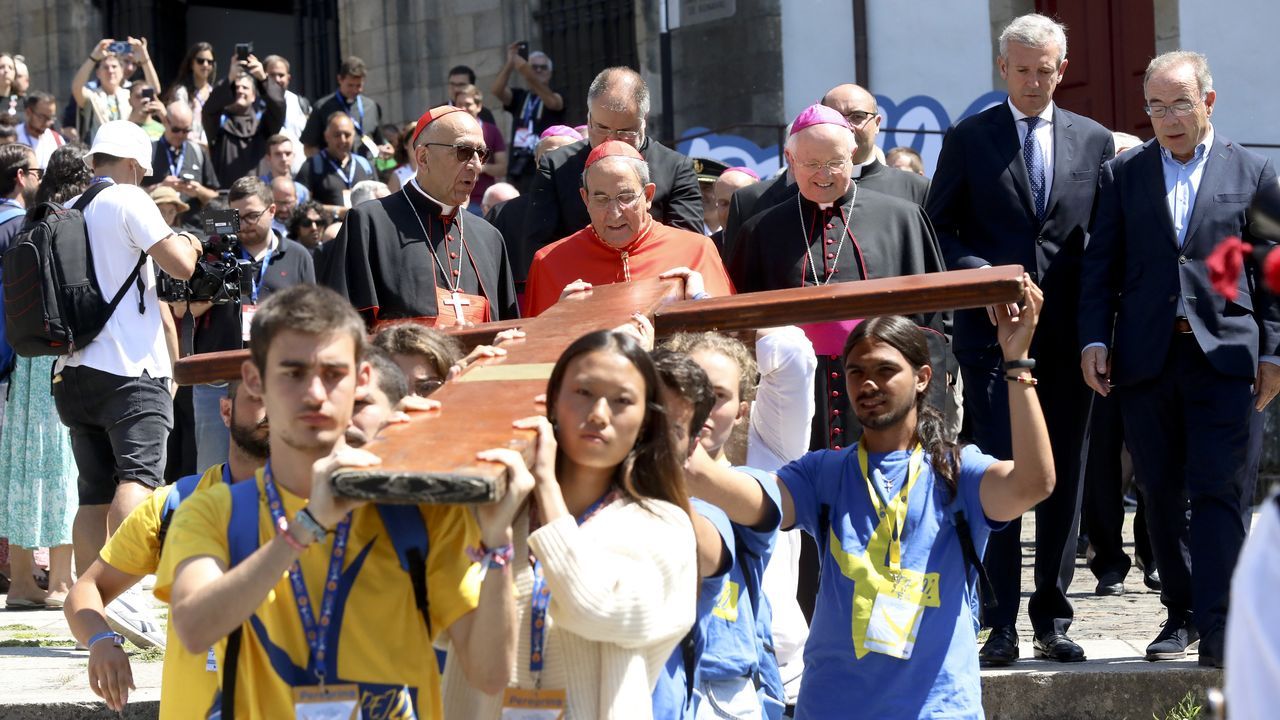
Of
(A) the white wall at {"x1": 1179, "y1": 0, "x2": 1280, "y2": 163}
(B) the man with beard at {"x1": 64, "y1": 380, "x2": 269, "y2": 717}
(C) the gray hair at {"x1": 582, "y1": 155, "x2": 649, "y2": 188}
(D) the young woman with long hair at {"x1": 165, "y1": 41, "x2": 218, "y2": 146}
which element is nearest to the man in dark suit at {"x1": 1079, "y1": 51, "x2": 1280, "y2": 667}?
(C) the gray hair at {"x1": 582, "y1": 155, "x2": 649, "y2": 188}

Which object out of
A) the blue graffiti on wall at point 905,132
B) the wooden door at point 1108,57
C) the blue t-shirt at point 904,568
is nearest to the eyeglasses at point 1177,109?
the blue t-shirt at point 904,568

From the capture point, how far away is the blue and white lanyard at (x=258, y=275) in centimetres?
833

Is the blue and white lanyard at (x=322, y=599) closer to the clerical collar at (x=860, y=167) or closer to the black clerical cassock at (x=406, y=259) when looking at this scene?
the black clerical cassock at (x=406, y=259)

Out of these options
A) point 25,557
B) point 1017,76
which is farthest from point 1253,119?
point 25,557

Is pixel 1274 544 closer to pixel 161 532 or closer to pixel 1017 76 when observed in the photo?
pixel 161 532

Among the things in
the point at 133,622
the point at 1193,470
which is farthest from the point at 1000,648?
the point at 133,622

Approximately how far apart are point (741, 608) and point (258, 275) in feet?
15.7

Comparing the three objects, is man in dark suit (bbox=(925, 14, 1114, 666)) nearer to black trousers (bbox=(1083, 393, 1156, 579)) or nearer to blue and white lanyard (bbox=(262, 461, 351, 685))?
black trousers (bbox=(1083, 393, 1156, 579))

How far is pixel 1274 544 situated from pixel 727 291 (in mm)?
4117

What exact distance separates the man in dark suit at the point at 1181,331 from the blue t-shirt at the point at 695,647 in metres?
2.52

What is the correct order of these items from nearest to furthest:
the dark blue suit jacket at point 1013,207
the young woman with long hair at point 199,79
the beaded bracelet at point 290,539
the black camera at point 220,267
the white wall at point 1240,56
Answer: the beaded bracelet at point 290,539
the dark blue suit jacket at point 1013,207
the black camera at point 220,267
the white wall at point 1240,56
the young woman with long hair at point 199,79

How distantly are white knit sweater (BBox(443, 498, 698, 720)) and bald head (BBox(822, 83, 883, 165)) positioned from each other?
145 inches

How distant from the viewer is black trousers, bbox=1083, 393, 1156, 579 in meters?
8.21

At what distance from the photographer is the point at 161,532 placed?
12.8ft
